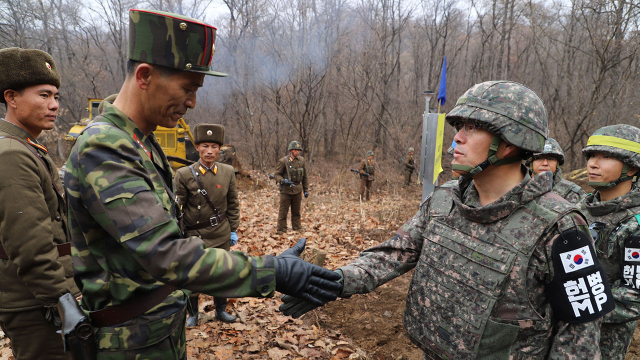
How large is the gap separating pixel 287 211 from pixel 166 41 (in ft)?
23.9

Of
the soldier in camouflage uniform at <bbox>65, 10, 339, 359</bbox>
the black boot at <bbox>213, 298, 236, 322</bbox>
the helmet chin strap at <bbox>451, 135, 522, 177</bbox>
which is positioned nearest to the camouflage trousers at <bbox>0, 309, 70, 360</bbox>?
the soldier in camouflage uniform at <bbox>65, 10, 339, 359</bbox>

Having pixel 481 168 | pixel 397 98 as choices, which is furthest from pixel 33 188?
pixel 397 98

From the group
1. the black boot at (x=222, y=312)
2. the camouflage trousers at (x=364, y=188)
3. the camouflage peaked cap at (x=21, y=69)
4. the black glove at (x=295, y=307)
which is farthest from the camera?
the camouflage trousers at (x=364, y=188)

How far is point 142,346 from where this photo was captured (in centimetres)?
181

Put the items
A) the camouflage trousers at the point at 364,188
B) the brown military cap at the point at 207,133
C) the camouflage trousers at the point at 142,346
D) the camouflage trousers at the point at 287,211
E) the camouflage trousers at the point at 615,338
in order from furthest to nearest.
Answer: the camouflage trousers at the point at 364,188 → the camouflage trousers at the point at 287,211 → the brown military cap at the point at 207,133 → the camouflage trousers at the point at 615,338 → the camouflage trousers at the point at 142,346

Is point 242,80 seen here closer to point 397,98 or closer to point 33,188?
point 397,98

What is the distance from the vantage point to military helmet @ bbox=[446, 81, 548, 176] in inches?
74.3

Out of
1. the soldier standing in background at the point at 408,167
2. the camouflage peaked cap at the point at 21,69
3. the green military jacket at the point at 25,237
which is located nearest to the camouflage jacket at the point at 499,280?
the green military jacket at the point at 25,237

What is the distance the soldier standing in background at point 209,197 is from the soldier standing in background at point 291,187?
12.3 ft

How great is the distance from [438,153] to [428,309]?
3.24 meters

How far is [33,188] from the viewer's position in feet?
7.49

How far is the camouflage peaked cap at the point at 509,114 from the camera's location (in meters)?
1.89

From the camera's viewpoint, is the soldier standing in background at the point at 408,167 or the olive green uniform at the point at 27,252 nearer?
the olive green uniform at the point at 27,252

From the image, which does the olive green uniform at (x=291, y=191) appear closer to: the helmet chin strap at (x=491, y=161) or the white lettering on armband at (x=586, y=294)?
the helmet chin strap at (x=491, y=161)
